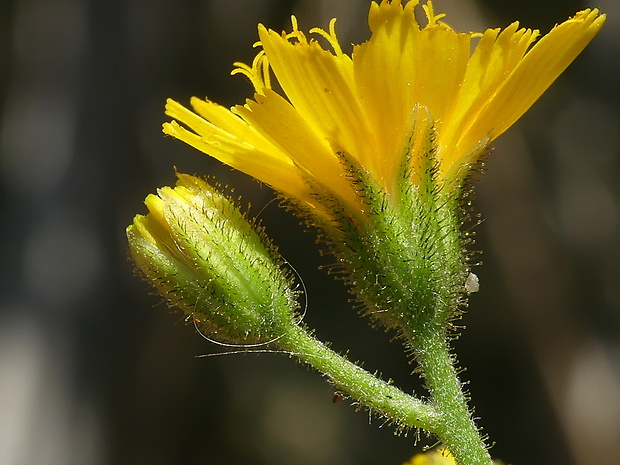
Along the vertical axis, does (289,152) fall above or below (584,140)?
below

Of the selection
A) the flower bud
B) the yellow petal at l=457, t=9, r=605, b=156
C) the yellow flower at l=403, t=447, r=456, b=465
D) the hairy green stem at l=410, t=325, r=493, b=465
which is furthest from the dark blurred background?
the yellow petal at l=457, t=9, r=605, b=156

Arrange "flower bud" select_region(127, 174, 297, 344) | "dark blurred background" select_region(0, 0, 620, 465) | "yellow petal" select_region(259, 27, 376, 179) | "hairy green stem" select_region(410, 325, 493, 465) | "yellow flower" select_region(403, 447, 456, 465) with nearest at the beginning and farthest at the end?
"hairy green stem" select_region(410, 325, 493, 465), "yellow petal" select_region(259, 27, 376, 179), "flower bud" select_region(127, 174, 297, 344), "yellow flower" select_region(403, 447, 456, 465), "dark blurred background" select_region(0, 0, 620, 465)

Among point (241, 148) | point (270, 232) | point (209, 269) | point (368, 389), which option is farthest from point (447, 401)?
point (270, 232)

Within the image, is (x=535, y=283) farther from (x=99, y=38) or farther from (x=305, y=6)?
(x=99, y=38)

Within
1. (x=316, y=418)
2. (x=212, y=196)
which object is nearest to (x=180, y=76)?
(x=316, y=418)

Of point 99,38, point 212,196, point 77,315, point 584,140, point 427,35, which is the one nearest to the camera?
point 427,35

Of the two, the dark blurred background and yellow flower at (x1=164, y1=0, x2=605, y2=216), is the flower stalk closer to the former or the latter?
yellow flower at (x1=164, y1=0, x2=605, y2=216)
